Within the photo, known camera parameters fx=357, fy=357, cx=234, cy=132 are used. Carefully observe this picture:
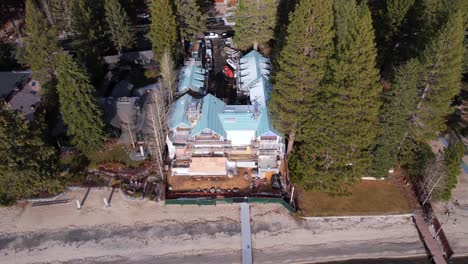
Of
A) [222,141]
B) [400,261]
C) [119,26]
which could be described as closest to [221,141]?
[222,141]

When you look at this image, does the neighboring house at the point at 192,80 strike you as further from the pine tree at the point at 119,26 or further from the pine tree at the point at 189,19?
the pine tree at the point at 119,26

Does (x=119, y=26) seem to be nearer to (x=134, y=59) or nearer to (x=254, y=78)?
(x=134, y=59)

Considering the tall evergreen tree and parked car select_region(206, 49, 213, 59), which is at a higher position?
the tall evergreen tree

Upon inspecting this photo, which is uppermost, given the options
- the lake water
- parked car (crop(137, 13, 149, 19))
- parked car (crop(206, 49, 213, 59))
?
parked car (crop(137, 13, 149, 19))

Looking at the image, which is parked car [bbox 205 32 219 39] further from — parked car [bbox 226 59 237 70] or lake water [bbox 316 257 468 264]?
lake water [bbox 316 257 468 264]

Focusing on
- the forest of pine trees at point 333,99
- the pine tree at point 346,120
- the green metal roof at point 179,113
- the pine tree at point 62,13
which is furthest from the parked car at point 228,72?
the pine tree at point 62,13

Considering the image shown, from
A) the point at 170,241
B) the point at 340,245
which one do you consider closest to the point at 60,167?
the point at 170,241

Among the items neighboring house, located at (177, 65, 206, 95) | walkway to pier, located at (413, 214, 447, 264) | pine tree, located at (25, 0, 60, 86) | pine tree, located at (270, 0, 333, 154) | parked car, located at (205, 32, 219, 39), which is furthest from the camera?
parked car, located at (205, 32, 219, 39)

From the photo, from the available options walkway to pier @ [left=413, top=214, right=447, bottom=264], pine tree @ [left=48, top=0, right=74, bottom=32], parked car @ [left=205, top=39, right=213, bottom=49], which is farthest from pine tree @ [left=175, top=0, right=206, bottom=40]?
walkway to pier @ [left=413, top=214, right=447, bottom=264]

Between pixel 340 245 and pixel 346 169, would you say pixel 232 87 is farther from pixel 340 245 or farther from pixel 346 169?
pixel 340 245
